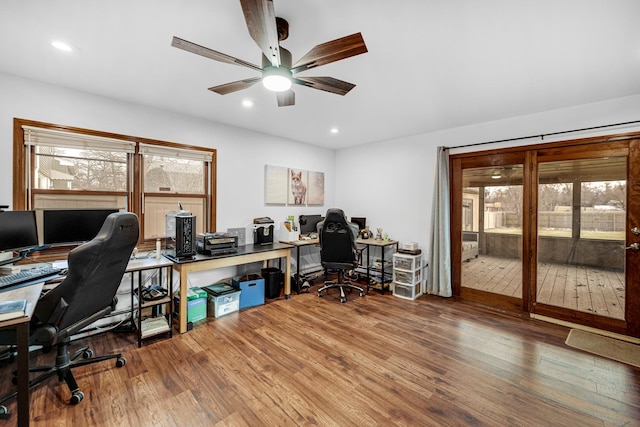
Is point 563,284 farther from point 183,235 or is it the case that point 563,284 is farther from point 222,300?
point 183,235

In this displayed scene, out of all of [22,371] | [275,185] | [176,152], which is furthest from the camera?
[275,185]

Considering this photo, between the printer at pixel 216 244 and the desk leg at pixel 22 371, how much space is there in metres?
1.78

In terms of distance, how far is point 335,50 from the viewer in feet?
5.22

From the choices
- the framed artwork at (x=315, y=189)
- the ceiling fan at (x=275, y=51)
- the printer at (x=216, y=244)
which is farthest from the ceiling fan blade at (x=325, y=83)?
the framed artwork at (x=315, y=189)

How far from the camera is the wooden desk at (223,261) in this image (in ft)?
9.00

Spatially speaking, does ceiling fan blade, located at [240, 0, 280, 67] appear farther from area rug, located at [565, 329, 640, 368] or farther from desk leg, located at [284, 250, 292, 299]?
area rug, located at [565, 329, 640, 368]

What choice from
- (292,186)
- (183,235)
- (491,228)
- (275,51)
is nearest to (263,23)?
(275,51)

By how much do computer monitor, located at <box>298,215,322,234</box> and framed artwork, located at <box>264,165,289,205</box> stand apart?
45 centimetres

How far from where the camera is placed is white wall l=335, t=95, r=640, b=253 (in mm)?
2924

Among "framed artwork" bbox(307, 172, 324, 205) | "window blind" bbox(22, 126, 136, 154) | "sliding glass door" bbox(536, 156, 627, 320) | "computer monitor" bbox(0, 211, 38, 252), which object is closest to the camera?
"computer monitor" bbox(0, 211, 38, 252)

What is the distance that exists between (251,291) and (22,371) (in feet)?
7.28

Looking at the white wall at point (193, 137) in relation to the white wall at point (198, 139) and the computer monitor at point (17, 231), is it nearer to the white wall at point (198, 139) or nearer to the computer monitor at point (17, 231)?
the white wall at point (198, 139)

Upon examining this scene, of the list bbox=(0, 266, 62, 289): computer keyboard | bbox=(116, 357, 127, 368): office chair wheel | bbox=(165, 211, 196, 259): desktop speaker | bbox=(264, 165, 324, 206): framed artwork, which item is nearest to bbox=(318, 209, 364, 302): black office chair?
bbox=(264, 165, 324, 206): framed artwork

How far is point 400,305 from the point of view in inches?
141
